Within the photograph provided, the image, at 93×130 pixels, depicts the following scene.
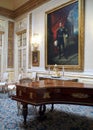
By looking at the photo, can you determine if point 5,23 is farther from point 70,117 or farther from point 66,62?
point 70,117

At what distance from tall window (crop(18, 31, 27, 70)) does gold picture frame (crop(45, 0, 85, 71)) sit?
2.19m

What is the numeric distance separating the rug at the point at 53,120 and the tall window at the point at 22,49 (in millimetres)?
4310

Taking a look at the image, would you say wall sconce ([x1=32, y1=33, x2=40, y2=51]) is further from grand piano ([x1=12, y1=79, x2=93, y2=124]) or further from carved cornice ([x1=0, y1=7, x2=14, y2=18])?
grand piano ([x1=12, y1=79, x2=93, y2=124])

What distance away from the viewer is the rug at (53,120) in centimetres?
350

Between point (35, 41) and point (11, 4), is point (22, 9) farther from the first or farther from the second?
point (35, 41)

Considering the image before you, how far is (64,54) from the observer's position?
6344 millimetres

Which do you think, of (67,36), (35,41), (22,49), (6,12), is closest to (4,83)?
(35,41)

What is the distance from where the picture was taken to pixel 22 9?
8891 mm

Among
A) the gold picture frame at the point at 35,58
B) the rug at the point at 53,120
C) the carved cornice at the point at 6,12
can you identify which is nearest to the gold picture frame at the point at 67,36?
the gold picture frame at the point at 35,58

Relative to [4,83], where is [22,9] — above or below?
above

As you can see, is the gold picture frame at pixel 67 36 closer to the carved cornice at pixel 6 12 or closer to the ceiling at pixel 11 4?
the ceiling at pixel 11 4

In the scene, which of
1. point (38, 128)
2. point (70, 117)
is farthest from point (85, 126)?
point (38, 128)

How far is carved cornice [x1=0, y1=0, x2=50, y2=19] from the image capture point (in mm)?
7905

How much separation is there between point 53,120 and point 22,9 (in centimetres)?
674
